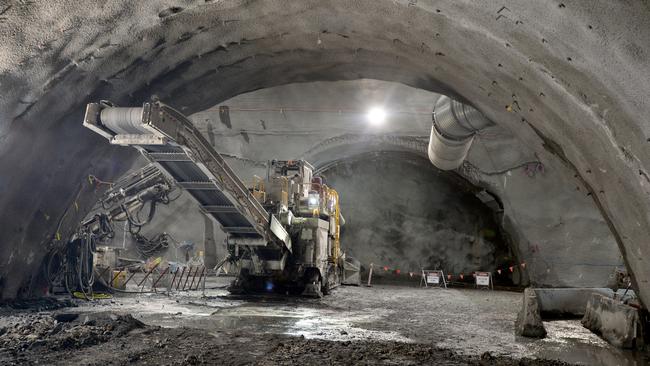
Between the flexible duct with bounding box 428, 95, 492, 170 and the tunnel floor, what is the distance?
3292 millimetres

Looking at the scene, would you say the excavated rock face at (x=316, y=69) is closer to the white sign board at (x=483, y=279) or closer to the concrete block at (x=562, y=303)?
the concrete block at (x=562, y=303)

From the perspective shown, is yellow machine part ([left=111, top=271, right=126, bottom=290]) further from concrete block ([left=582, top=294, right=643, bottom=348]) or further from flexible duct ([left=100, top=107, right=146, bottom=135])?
concrete block ([left=582, top=294, right=643, bottom=348])

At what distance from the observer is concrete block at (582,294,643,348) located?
5389 millimetres

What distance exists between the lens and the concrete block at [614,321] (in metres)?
5.39

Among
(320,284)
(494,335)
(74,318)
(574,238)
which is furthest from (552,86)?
(574,238)

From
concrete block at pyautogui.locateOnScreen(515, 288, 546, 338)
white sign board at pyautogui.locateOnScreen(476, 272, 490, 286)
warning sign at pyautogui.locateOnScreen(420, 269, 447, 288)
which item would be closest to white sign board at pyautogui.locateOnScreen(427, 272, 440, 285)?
warning sign at pyautogui.locateOnScreen(420, 269, 447, 288)

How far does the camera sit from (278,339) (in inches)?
213

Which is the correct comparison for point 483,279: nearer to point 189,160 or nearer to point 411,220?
point 411,220

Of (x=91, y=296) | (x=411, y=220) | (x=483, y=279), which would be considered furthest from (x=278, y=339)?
(x=411, y=220)

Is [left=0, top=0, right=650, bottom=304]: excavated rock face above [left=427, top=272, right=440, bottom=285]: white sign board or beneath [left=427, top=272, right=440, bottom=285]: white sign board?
above

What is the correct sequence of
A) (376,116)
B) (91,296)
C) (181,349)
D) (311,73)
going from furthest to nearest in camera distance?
(376,116), (91,296), (311,73), (181,349)

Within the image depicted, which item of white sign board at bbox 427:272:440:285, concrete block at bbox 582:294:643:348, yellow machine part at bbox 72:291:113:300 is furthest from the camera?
white sign board at bbox 427:272:440:285

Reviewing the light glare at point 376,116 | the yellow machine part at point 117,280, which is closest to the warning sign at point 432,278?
the light glare at point 376,116

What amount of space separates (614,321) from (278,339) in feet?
15.3
